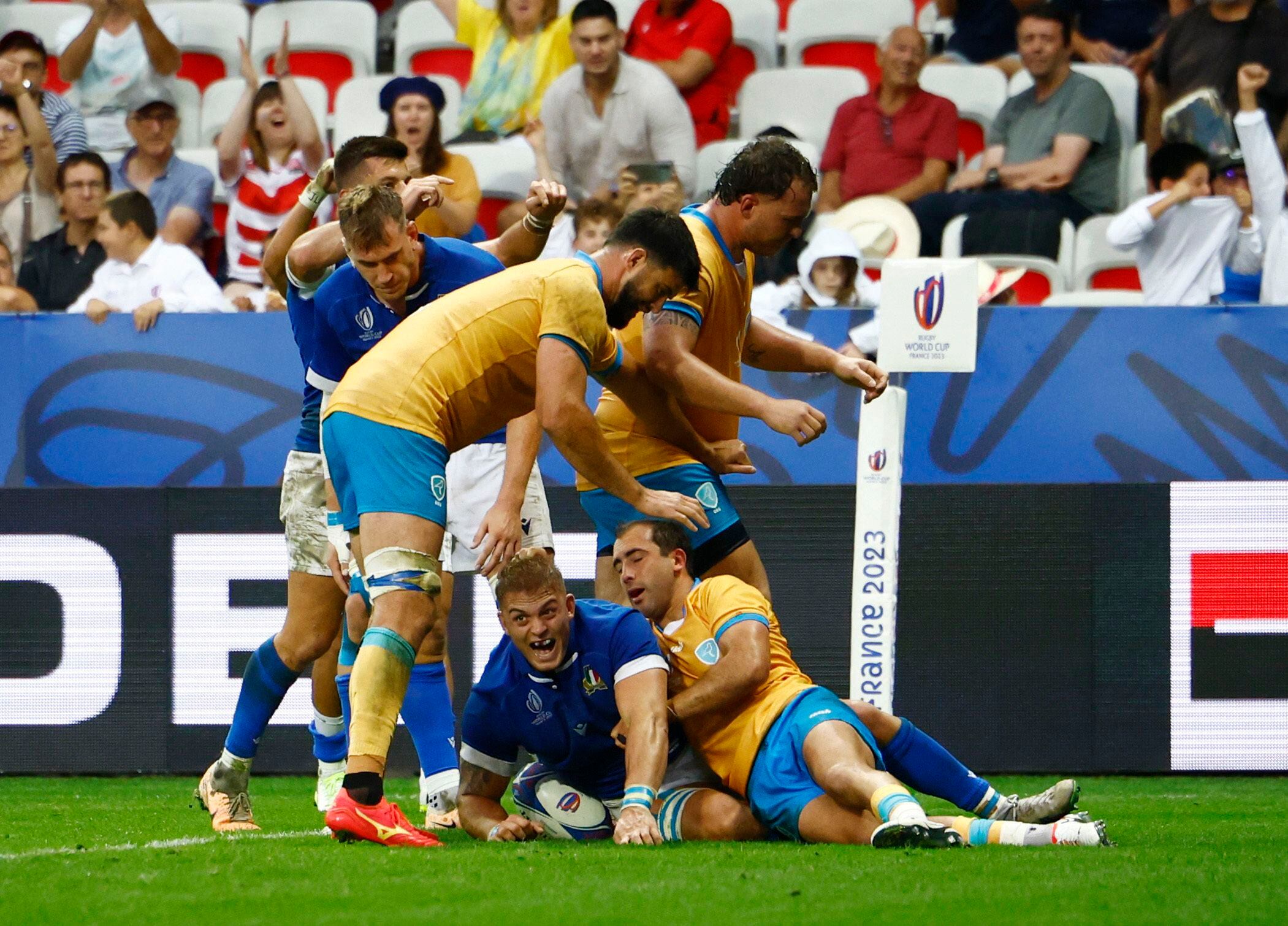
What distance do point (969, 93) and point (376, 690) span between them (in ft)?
24.8

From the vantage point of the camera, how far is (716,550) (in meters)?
5.85

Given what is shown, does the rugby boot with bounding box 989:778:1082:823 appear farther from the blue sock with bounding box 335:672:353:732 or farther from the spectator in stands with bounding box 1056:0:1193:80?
the spectator in stands with bounding box 1056:0:1193:80

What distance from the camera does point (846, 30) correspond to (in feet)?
39.0

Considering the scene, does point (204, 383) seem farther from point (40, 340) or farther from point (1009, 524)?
point (1009, 524)

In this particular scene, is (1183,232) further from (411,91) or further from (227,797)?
(227,797)

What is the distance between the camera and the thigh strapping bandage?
4.80 metres

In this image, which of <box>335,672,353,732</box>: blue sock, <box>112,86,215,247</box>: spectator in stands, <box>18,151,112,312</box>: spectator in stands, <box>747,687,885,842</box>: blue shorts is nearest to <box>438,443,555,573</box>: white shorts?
<box>335,672,353,732</box>: blue sock

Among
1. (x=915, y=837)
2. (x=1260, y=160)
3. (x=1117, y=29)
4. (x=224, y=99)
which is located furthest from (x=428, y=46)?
(x=915, y=837)

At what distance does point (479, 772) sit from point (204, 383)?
4068 mm

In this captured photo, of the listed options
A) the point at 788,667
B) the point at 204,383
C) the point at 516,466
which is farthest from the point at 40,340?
the point at 788,667

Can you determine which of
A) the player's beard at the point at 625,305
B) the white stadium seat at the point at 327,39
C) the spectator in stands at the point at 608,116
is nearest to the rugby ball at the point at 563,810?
the player's beard at the point at 625,305

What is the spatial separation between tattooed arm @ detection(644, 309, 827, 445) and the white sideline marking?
176cm

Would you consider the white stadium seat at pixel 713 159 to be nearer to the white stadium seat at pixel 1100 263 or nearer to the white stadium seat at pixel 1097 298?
the white stadium seat at pixel 1100 263

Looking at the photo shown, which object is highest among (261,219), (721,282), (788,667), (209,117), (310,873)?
(209,117)
